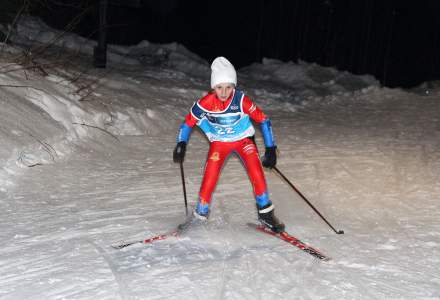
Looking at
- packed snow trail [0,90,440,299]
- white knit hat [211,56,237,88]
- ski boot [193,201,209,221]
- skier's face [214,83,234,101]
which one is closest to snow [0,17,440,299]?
packed snow trail [0,90,440,299]

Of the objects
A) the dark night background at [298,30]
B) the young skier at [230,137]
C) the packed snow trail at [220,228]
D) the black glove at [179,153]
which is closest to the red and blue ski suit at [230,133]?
the young skier at [230,137]

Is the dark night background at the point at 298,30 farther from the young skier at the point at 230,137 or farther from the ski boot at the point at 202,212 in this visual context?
the ski boot at the point at 202,212

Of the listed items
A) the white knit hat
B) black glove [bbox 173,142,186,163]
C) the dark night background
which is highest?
the white knit hat

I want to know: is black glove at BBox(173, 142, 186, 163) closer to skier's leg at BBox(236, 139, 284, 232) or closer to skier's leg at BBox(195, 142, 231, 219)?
skier's leg at BBox(195, 142, 231, 219)

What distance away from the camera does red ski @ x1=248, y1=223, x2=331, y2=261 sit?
4801 mm

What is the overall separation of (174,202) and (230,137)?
1.38 meters

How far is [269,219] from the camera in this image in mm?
5527

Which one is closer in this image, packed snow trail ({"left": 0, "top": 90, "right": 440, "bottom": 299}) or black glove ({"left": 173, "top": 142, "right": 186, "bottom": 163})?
packed snow trail ({"left": 0, "top": 90, "right": 440, "bottom": 299})

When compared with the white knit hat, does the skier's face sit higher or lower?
lower

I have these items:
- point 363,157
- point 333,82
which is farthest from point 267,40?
point 363,157

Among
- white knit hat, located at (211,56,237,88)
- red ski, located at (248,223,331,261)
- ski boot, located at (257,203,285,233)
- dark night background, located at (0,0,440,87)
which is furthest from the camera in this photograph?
dark night background, located at (0,0,440,87)

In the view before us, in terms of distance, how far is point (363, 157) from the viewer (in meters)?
9.36

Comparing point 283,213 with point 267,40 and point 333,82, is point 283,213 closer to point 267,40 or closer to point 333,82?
point 333,82

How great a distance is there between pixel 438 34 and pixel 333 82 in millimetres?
21432
